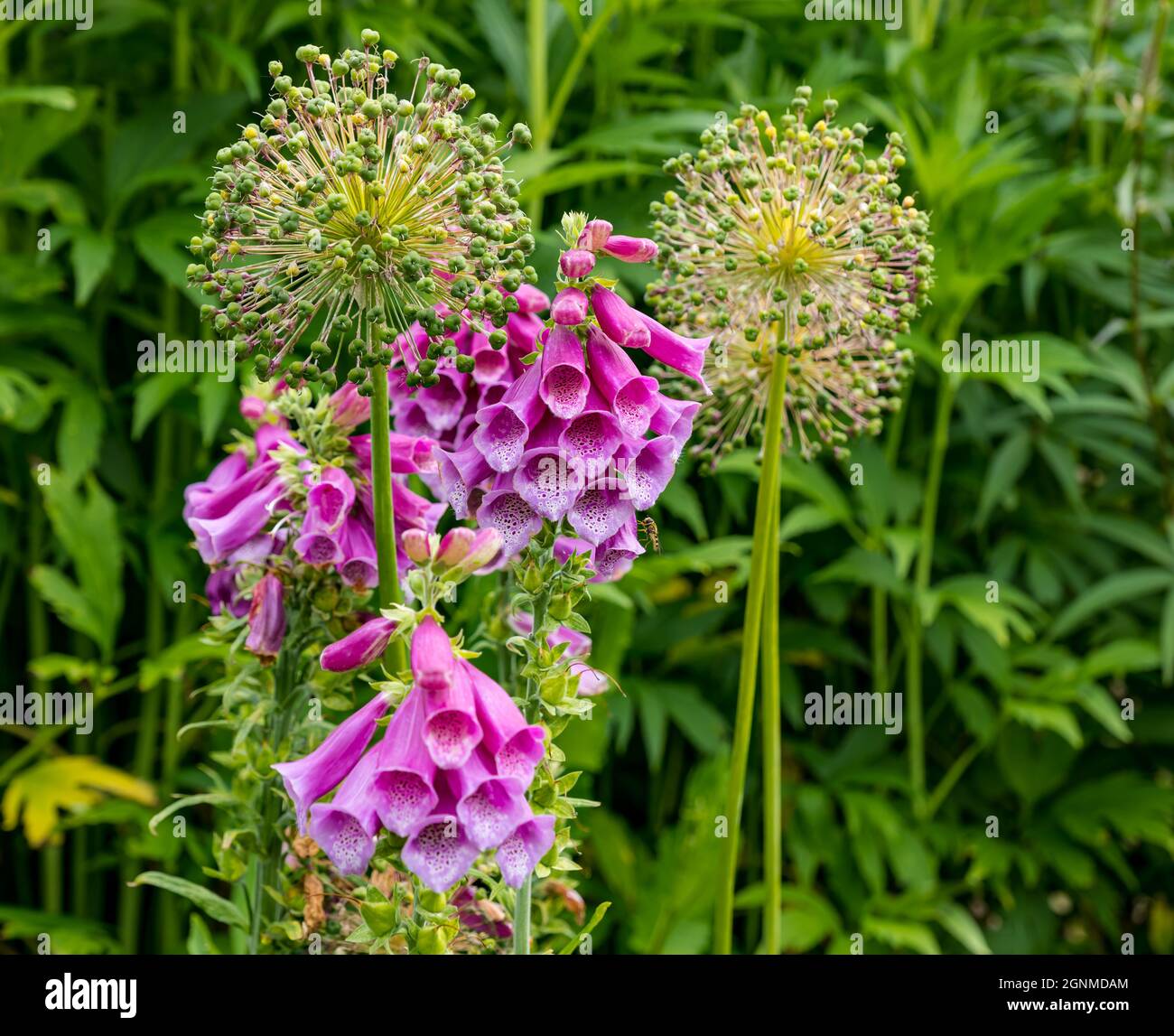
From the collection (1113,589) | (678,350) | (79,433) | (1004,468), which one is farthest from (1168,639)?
(79,433)

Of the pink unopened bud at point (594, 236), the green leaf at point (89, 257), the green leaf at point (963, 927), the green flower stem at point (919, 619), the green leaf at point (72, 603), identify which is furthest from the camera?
the green flower stem at point (919, 619)

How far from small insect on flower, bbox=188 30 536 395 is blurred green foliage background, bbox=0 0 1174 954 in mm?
925

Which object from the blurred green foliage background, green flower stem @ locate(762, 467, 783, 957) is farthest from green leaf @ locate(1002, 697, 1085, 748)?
green flower stem @ locate(762, 467, 783, 957)

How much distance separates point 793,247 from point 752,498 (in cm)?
142

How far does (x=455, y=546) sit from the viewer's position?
75 cm

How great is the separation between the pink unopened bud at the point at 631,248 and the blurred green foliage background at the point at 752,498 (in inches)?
36.4

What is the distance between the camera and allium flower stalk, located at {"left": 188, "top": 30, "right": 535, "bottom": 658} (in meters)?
0.75

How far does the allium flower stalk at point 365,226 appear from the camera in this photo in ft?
2.46

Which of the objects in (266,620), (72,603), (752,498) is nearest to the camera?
(266,620)

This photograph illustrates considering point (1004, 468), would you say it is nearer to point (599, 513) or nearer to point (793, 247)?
point (793, 247)

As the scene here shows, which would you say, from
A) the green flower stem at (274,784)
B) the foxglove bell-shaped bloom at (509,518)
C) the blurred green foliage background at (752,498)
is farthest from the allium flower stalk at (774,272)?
the blurred green foliage background at (752,498)

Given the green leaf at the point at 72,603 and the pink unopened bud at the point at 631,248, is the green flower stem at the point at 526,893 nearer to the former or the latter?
the pink unopened bud at the point at 631,248

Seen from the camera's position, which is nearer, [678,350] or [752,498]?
[678,350]

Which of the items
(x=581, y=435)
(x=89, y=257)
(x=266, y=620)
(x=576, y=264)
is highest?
(x=89, y=257)
